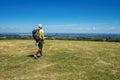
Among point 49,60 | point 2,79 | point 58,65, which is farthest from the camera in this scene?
point 49,60

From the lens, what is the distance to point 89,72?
10562mm

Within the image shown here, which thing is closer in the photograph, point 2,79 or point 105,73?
point 2,79

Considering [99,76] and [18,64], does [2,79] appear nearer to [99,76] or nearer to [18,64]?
[18,64]

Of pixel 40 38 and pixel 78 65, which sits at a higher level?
pixel 40 38

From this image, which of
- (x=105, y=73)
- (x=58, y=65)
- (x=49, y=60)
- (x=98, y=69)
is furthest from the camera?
(x=49, y=60)

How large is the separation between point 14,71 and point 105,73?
4825 millimetres

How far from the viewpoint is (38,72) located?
1056cm

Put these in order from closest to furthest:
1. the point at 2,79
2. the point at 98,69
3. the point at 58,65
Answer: the point at 2,79 < the point at 98,69 < the point at 58,65

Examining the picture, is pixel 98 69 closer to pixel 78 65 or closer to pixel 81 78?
pixel 78 65

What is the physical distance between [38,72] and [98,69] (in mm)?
3375

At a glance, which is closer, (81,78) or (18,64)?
(81,78)

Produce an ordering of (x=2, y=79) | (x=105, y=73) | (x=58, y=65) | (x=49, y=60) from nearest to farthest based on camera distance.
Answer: (x=2, y=79) < (x=105, y=73) < (x=58, y=65) < (x=49, y=60)

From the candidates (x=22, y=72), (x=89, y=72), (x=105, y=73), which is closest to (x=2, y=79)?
(x=22, y=72)

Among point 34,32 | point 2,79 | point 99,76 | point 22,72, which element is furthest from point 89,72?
point 34,32
